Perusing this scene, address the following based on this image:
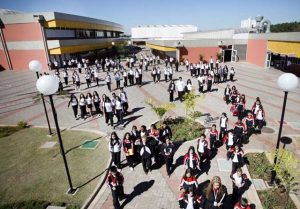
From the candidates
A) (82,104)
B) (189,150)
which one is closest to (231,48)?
(82,104)

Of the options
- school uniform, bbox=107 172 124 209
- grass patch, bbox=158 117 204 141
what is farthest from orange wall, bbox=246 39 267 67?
school uniform, bbox=107 172 124 209

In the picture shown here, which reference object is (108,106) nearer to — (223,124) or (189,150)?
(223,124)

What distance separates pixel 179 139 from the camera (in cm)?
1147

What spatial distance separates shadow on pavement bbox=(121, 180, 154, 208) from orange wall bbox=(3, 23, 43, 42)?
3073 centimetres

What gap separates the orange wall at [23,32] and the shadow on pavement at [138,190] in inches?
1210

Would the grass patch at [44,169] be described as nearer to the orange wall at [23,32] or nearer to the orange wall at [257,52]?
the orange wall at [23,32]

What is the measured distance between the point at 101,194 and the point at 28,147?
220 inches

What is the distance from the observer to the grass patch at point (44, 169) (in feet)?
25.8

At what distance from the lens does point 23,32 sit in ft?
109

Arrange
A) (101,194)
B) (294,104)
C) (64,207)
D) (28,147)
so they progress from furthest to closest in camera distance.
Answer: (294,104) → (28,147) → (101,194) → (64,207)

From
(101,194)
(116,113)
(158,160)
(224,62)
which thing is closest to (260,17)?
(224,62)

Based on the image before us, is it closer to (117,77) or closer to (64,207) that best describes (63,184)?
(64,207)

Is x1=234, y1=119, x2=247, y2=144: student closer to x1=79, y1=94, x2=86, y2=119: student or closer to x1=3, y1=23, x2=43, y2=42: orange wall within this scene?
x1=79, y1=94, x2=86, y2=119: student

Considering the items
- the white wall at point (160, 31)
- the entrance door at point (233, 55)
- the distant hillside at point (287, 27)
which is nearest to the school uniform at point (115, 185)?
the entrance door at point (233, 55)
